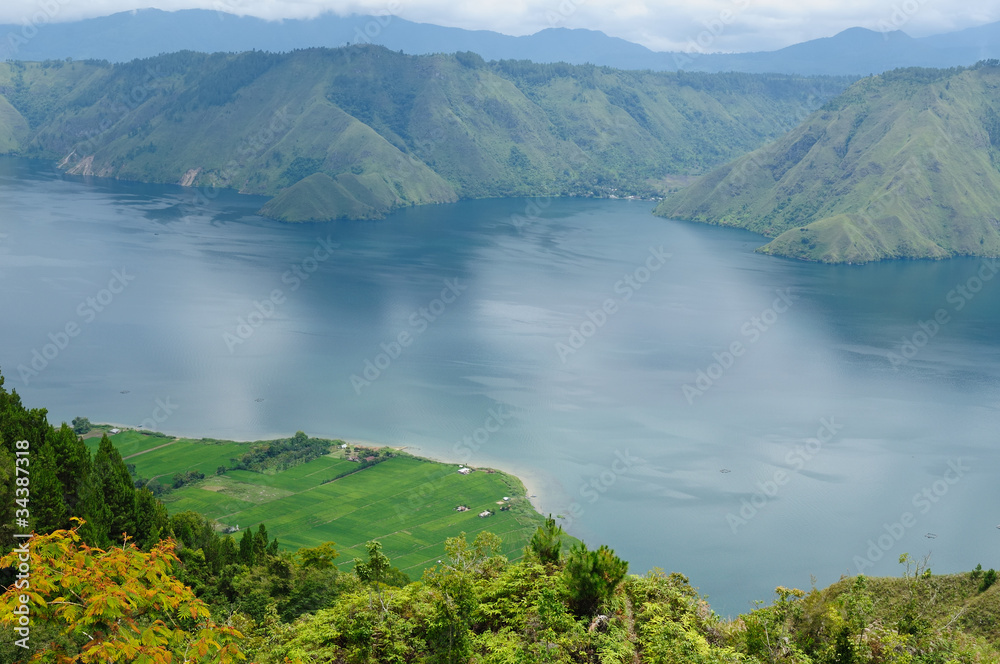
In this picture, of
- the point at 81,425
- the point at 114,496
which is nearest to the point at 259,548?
the point at 114,496

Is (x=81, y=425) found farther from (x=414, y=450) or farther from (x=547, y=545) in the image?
(x=547, y=545)

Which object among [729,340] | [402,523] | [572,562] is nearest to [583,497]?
[402,523]

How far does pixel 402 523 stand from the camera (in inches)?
2207

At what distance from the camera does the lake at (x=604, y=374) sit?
193ft

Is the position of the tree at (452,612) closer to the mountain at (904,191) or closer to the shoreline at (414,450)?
the shoreline at (414,450)

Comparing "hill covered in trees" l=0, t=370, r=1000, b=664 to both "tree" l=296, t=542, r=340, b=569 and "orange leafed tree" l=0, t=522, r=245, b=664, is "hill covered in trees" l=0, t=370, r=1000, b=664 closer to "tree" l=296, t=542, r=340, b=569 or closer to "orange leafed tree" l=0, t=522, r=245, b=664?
"orange leafed tree" l=0, t=522, r=245, b=664

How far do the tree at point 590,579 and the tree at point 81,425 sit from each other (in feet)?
188

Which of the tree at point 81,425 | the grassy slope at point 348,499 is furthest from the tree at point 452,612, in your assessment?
the tree at point 81,425

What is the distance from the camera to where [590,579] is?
70.7 ft

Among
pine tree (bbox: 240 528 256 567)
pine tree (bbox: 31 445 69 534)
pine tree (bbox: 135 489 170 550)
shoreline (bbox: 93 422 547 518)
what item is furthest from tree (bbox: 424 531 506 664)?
shoreline (bbox: 93 422 547 518)

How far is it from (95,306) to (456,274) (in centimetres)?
5371

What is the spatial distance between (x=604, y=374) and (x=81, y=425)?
1992 inches

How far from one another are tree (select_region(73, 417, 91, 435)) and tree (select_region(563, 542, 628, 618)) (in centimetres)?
5741

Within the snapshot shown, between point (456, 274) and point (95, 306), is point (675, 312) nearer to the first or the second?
point (456, 274)
